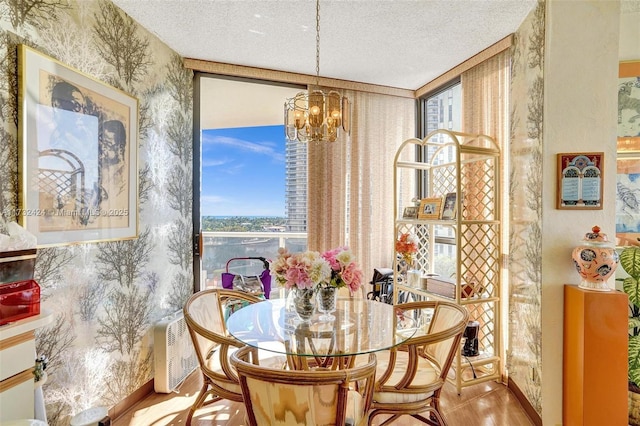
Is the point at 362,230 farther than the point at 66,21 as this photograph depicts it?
Yes

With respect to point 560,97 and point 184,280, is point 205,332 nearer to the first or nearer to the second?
point 184,280

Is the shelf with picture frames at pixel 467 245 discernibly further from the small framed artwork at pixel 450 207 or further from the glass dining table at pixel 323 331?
the glass dining table at pixel 323 331

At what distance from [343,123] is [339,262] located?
0.84m

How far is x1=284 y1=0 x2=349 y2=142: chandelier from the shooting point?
6.36 feet

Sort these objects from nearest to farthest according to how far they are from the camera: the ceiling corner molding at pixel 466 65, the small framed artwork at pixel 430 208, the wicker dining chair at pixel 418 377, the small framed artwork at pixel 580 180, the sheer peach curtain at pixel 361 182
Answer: the wicker dining chair at pixel 418 377
the small framed artwork at pixel 580 180
the ceiling corner molding at pixel 466 65
the small framed artwork at pixel 430 208
the sheer peach curtain at pixel 361 182

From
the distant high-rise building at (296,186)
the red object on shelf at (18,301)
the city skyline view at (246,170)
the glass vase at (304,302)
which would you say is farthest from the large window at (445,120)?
the red object on shelf at (18,301)

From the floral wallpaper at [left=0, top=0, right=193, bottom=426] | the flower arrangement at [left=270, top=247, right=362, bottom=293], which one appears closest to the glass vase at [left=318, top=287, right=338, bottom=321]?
the flower arrangement at [left=270, top=247, right=362, bottom=293]

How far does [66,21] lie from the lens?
6.12ft

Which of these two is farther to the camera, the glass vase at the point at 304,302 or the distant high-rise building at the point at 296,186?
the distant high-rise building at the point at 296,186

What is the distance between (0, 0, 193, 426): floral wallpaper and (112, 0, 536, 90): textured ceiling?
0.97 ft

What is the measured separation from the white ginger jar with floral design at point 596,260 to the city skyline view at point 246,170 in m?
2.65

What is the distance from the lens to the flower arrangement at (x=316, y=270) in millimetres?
1765

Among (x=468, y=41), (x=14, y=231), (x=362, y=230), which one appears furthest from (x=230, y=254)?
(x=468, y=41)

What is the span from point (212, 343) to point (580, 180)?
256 centimetres
